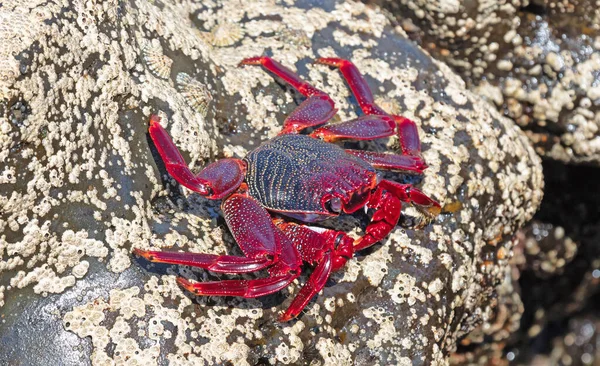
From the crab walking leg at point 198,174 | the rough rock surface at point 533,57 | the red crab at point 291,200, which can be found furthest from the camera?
the rough rock surface at point 533,57

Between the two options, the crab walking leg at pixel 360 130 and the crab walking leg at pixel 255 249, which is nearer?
the crab walking leg at pixel 255 249

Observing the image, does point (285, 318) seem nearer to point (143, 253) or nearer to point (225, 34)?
point (143, 253)

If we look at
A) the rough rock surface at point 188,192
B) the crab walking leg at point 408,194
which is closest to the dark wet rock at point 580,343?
the rough rock surface at point 188,192

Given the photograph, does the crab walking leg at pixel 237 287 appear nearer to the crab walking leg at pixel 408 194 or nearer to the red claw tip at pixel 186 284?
the red claw tip at pixel 186 284

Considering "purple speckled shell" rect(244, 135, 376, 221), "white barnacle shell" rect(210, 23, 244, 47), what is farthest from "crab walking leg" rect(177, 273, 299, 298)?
"white barnacle shell" rect(210, 23, 244, 47)

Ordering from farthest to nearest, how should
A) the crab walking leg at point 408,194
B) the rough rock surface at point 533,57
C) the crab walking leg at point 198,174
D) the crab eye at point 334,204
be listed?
1. the rough rock surface at point 533,57
2. the crab walking leg at point 408,194
3. the crab eye at point 334,204
4. the crab walking leg at point 198,174

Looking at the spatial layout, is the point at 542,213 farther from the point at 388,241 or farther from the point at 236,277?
the point at 236,277

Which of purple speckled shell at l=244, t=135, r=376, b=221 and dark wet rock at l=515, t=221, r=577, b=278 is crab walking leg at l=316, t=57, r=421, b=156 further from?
dark wet rock at l=515, t=221, r=577, b=278
